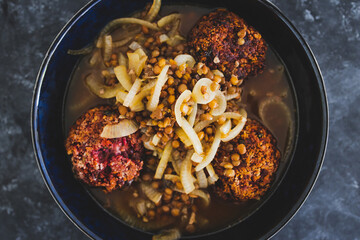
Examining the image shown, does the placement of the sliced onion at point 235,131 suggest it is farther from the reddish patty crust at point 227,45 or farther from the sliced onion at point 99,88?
the sliced onion at point 99,88

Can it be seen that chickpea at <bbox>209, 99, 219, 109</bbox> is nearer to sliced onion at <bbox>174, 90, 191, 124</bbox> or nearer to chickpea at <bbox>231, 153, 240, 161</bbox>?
sliced onion at <bbox>174, 90, 191, 124</bbox>

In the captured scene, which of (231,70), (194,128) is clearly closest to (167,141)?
(194,128)

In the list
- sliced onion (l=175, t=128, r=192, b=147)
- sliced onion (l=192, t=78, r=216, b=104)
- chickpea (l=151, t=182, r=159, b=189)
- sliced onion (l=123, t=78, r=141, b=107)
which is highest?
sliced onion (l=192, t=78, r=216, b=104)

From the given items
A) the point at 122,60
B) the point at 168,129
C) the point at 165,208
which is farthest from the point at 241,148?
the point at 122,60

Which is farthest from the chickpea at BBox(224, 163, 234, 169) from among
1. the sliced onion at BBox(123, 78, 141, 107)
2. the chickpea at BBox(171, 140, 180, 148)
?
the sliced onion at BBox(123, 78, 141, 107)

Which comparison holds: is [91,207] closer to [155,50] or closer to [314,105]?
[155,50]

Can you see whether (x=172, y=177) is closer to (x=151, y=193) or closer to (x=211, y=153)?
(x=151, y=193)
